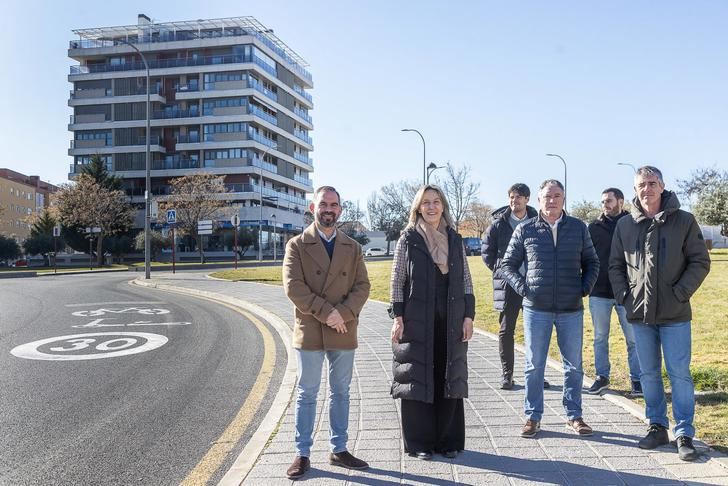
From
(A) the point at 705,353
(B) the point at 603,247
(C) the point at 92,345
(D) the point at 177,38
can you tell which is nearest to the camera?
(B) the point at 603,247

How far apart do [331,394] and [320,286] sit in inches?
30.9

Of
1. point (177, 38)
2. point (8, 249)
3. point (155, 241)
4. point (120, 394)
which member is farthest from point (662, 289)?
point (177, 38)

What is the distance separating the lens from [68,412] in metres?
5.78

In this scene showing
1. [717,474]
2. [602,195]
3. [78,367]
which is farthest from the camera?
[78,367]

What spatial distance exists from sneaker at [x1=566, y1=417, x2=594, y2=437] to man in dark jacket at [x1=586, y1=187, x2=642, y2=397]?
1.23m

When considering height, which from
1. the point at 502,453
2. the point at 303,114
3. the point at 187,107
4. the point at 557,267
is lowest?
the point at 502,453

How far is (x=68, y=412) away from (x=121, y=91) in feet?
232

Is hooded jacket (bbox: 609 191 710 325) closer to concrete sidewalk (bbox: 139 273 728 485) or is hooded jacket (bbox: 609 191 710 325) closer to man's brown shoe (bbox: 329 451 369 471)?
concrete sidewalk (bbox: 139 273 728 485)

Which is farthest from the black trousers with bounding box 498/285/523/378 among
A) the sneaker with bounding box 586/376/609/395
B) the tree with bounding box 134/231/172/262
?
the tree with bounding box 134/231/172/262

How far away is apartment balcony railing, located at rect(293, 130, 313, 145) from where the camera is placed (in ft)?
261

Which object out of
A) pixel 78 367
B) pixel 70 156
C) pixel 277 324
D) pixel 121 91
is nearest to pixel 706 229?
pixel 277 324

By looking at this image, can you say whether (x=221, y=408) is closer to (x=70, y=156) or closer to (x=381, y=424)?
(x=381, y=424)

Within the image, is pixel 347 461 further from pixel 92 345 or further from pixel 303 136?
pixel 303 136

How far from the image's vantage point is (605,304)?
6.20 metres
